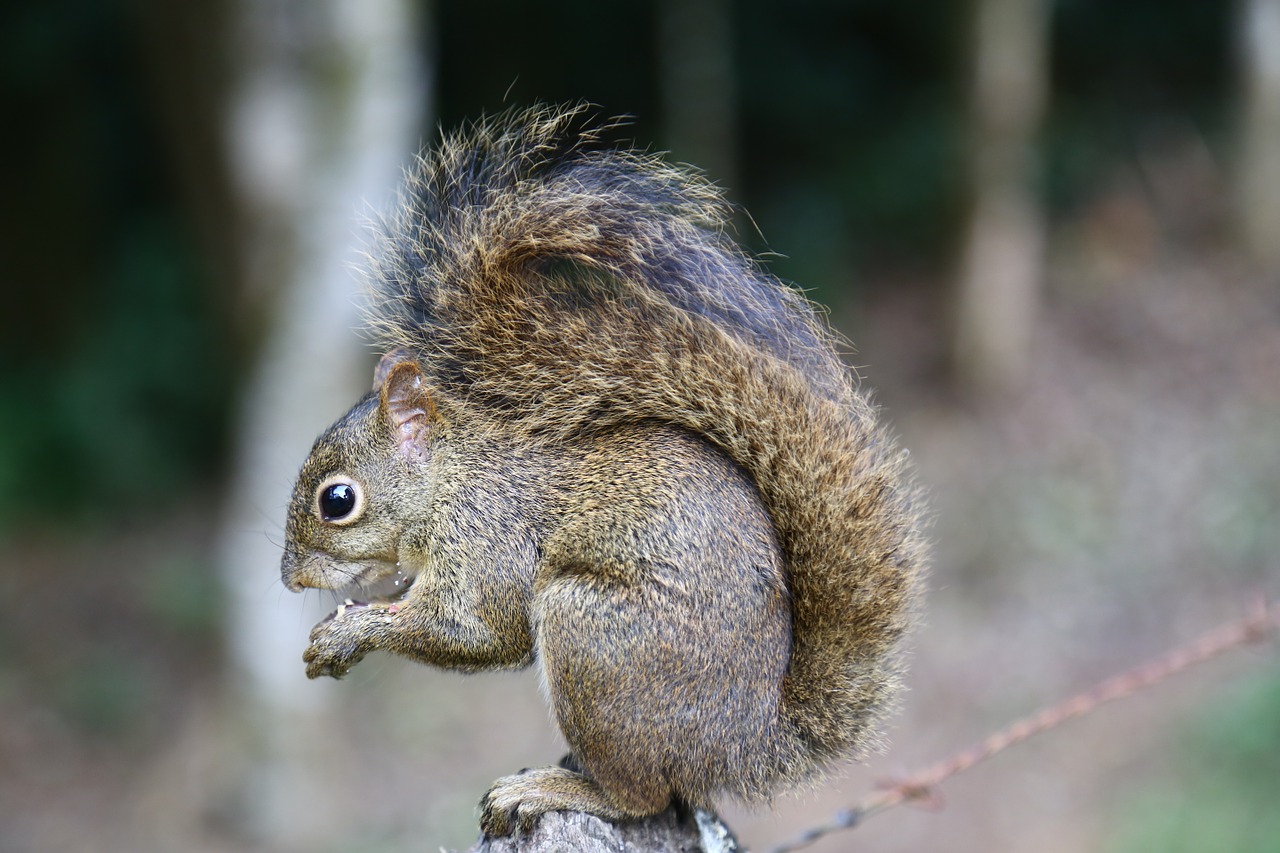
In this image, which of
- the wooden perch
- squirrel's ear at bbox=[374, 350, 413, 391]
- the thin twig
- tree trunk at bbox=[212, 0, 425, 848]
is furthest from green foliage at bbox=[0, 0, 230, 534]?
the thin twig

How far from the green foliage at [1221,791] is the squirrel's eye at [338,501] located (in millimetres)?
3984

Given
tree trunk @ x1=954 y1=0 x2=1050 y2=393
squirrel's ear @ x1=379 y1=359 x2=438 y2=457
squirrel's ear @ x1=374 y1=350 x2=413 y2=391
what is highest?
tree trunk @ x1=954 y1=0 x2=1050 y2=393

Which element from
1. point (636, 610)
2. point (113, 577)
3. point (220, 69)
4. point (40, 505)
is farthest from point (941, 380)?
point (636, 610)

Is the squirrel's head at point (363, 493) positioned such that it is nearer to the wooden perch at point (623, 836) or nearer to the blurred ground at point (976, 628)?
the wooden perch at point (623, 836)

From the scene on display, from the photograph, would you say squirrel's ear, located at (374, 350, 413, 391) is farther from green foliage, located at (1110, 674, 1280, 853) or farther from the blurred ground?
green foliage, located at (1110, 674, 1280, 853)

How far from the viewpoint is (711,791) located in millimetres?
2098

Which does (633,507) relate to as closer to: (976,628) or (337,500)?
(337,500)

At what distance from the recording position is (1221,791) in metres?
5.23

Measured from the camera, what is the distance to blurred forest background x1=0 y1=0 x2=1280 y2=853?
620cm

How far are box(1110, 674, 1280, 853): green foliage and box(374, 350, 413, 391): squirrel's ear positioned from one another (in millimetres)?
3979

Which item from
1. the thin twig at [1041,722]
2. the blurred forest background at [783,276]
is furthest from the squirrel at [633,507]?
the blurred forest background at [783,276]

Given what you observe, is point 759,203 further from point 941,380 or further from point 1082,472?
point 1082,472

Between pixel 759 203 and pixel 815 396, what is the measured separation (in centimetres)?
883

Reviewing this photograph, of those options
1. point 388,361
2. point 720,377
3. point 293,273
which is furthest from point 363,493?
point 293,273
